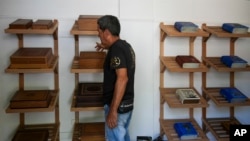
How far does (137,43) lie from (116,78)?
0.77 metres

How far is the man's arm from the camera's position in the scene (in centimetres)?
226

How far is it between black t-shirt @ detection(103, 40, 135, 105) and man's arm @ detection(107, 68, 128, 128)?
0.05m

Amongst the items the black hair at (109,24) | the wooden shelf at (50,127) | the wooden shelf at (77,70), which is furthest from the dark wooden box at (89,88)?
the black hair at (109,24)

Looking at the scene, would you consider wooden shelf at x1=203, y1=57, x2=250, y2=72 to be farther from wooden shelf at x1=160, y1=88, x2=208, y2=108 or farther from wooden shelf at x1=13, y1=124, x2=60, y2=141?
wooden shelf at x1=13, y1=124, x2=60, y2=141

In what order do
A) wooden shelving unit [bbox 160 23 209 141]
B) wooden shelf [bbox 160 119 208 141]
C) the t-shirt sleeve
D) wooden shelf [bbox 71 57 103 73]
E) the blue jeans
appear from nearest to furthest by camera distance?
the t-shirt sleeve → the blue jeans → wooden shelf [bbox 71 57 103 73] → wooden shelving unit [bbox 160 23 209 141] → wooden shelf [bbox 160 119 208 141]

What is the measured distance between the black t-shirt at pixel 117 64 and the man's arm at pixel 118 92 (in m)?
0.05

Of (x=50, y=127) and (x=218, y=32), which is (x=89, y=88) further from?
(x=218, y=32)

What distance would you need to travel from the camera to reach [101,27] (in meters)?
2.33

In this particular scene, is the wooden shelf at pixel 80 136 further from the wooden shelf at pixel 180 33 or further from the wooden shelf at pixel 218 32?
the wooden shelf at pixel 218 32

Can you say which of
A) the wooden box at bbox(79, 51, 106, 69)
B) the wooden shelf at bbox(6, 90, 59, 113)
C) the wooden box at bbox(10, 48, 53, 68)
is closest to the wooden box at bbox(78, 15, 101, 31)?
the wooden box at bbox(79, 51, 106, 69)

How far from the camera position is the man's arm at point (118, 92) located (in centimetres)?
226

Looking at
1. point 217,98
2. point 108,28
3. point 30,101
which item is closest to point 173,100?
point 217,98

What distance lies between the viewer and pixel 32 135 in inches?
109

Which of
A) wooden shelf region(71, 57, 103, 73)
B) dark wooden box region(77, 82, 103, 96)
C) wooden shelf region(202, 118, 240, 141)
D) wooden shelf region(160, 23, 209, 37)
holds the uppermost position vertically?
wooden shelf region(160, 23, 209, 37)
